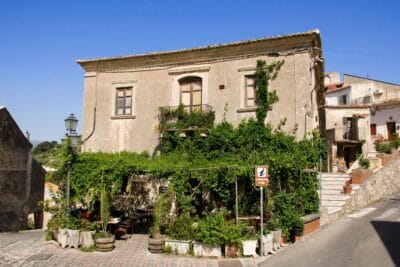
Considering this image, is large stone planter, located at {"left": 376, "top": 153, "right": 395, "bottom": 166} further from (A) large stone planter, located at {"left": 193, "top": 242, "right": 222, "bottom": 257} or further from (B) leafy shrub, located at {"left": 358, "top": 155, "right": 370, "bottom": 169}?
(A) large stone planter, located at {"left": 193, "top": 242, "right": 222, "bottom": 257}

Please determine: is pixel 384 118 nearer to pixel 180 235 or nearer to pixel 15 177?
pixel 180 235

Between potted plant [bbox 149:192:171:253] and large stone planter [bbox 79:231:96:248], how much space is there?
6.64 ft

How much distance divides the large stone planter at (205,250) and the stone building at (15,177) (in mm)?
11613

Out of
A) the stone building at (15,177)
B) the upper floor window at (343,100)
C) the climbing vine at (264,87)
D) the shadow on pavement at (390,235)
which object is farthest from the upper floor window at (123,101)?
the upper floor window at (343,100)

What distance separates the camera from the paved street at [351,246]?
1068 cm

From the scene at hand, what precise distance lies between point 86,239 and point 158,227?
2.50 metres

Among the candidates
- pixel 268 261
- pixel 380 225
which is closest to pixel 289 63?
pixel 380 225

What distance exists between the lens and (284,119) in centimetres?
1647

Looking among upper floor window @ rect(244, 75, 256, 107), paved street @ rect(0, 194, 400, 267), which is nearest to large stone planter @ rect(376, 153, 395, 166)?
paved street @ rect(0, 194, 400, 267)

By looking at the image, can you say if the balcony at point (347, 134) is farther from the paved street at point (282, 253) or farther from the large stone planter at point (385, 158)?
the paved street at point (282, 253)

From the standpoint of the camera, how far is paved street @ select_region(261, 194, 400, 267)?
10.7 meters

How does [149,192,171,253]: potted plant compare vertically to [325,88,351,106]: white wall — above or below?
below

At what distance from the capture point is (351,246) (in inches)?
477

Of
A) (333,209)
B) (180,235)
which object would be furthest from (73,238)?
(333,209)
